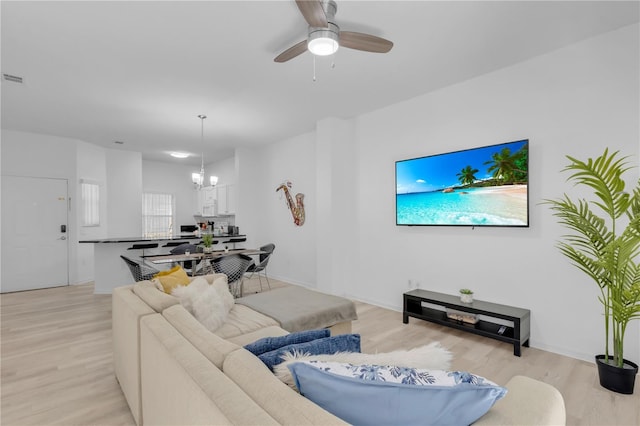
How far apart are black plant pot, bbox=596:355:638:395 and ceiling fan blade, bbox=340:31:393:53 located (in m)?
2.96

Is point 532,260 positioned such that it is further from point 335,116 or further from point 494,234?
point 335,116

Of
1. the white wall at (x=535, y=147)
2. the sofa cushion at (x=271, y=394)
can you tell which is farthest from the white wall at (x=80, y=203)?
the sofa cushion at (x=271, y=394)

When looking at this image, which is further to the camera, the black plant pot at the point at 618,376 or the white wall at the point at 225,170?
the white wall at the point at 225,170

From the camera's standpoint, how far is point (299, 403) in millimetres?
896

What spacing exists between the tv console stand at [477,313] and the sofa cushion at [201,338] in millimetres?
2784

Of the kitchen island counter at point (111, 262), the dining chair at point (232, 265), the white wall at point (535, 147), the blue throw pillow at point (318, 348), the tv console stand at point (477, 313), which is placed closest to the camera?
the blue throw pillow at point (318, 348)

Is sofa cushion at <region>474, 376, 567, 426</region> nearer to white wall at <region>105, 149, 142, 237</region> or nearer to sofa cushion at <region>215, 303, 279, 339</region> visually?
sofa cushion at <region>215, 303, 279, 339</region>

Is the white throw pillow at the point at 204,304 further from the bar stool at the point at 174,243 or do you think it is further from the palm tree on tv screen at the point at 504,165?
the bar stool at the point at 174,243

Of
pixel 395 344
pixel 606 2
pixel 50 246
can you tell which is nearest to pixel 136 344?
pixel 395 344

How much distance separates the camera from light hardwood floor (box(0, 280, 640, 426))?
2.16 metres

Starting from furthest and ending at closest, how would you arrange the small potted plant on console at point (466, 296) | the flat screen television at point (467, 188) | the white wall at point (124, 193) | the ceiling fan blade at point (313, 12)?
the white wall at point (124, 193) < the small potted plant on console at point (466, 296) < the flat screen television at point (467, 188) < the ceiling fan blade at point (313, 12)

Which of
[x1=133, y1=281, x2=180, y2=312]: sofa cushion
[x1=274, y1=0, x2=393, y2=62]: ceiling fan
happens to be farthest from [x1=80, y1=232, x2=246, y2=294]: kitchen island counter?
[x1=274, y1=0, x2=393, y2=62]: ceiling fan

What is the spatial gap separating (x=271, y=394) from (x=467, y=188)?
330cm

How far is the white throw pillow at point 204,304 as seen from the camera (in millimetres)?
2264
